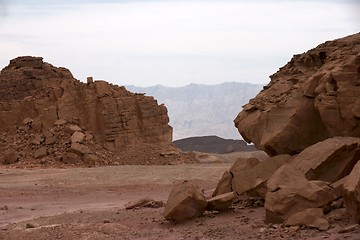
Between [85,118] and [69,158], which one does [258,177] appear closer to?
[69,158]

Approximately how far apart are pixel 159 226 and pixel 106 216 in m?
2.18

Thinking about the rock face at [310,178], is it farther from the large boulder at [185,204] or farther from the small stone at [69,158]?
the small stone at [69,158]

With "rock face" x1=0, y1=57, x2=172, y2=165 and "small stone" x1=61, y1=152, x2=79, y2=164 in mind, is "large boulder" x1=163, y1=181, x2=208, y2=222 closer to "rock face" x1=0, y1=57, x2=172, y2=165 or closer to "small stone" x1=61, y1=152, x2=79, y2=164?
"small stone" x1=61, y1=152, x2=79, y2=164

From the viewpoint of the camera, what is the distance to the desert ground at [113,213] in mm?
10492

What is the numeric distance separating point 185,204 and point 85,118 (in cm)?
2257

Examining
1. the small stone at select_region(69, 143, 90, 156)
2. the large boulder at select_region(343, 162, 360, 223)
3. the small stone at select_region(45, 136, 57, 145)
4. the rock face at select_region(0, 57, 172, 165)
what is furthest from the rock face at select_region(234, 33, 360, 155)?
the small stone at select_region(45, 136, 57, 145)

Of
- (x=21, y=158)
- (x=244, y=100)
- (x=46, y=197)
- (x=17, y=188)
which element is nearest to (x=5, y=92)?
(x=21, y=158)

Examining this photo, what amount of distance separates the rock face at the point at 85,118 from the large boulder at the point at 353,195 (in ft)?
75.2

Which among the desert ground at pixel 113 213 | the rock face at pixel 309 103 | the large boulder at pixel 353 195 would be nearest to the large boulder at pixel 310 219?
the desert ground at pixel 113 213

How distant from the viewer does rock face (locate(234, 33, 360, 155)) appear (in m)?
12.3

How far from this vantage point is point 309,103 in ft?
43.2

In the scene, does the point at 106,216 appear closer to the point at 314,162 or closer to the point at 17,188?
the point at 314,162

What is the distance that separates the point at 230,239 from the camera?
1009 cm

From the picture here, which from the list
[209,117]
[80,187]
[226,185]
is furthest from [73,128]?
[209,117]
